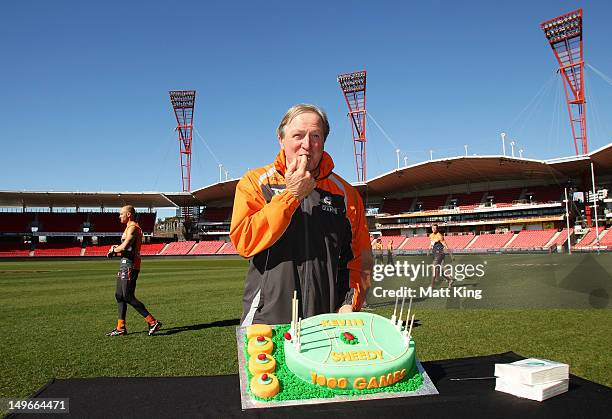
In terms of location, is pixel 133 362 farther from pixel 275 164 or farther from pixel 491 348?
pixel 491 348

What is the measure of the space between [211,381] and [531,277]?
1322 cm

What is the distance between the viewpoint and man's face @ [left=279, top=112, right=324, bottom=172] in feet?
7.29

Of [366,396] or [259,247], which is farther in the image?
[259,247]

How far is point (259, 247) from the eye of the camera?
2.10 meters

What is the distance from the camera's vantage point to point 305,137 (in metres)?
2.22

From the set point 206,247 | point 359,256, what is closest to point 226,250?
point 206,247

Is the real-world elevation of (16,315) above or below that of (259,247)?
below

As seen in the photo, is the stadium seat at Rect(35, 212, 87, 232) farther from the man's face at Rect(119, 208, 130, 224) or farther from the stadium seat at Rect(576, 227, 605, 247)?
the man's face at Rect(119, 208, 130, 224)

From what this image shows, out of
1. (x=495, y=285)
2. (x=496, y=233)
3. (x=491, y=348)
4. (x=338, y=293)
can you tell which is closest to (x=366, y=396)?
(x=338, y=293)

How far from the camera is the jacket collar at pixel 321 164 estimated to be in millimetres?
2328

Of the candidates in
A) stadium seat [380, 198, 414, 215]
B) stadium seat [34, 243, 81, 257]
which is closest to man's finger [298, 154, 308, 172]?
stadium seat [380, 198, 414, 215]

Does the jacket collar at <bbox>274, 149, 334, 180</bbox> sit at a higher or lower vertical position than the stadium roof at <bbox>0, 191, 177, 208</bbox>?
lower

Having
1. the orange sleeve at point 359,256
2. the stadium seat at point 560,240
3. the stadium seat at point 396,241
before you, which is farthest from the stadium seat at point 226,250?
the orange sleeve at point 359,256

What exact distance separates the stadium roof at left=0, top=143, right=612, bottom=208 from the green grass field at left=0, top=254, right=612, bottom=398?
28.2 m
